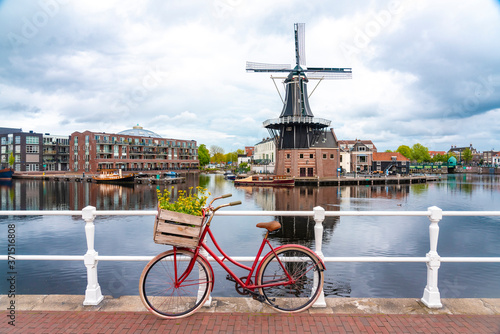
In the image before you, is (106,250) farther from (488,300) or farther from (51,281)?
(488,300)

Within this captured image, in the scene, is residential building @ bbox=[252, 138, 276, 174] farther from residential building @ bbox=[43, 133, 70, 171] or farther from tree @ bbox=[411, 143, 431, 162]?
tree @ bbox=[411, 143, 431, 162]

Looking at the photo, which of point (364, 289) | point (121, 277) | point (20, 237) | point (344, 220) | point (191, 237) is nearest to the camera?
point (191, 237)

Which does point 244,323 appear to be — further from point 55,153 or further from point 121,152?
point 55,153

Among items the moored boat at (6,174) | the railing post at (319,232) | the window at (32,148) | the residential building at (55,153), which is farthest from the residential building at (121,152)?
the railing post at (319,232)

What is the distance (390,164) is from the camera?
287 feet

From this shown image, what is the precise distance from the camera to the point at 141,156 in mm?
95812

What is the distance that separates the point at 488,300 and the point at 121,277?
39.0 ft

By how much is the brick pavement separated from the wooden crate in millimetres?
999

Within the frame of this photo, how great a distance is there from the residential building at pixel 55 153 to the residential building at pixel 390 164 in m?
93.4

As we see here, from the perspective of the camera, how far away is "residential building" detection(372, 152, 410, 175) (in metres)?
87.6

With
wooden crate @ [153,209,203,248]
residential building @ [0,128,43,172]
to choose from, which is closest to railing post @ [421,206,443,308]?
wooden crate @ [153,209,203,248]

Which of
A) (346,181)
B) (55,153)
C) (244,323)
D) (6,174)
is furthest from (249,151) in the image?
(244,323)

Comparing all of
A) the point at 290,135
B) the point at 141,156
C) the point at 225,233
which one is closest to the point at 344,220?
the point at 225,233

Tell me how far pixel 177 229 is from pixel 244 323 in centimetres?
139
